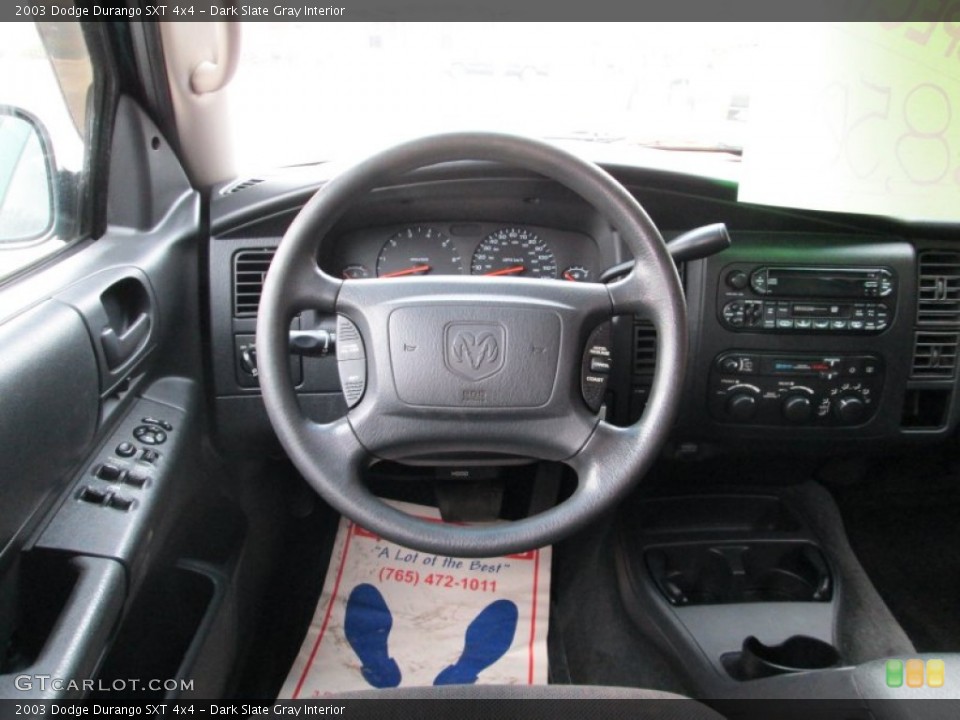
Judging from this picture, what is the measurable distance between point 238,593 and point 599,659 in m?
0.83

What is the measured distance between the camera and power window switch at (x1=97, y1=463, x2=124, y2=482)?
1154mm

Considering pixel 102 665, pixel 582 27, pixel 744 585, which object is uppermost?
pixel 582 27

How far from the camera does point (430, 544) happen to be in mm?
1029

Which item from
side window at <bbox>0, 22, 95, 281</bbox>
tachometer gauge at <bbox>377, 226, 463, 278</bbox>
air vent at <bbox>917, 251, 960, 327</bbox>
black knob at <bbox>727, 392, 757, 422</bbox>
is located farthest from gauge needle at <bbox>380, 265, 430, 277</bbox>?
air vent at <bbox>917, 251, 960, 327</bbox>

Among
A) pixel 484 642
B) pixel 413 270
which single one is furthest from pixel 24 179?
pixel 484 642

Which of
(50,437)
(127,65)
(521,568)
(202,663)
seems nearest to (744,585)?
(521,568)

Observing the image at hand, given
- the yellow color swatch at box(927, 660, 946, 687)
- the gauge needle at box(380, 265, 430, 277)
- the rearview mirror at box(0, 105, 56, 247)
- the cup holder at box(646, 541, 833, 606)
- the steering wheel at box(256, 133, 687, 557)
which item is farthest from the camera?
the cup holder at box(646, 541, 833, 606)

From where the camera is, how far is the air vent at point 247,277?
1499 mm

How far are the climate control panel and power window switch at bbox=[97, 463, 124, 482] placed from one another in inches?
44.0

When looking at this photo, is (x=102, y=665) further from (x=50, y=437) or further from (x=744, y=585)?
(x=744, y=585)

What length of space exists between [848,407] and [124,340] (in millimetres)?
1389

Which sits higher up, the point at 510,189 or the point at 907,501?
the point at 510,189

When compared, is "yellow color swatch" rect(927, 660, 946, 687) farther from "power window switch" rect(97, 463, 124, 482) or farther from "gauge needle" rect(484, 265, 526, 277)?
"power window switch" rect(97, 463, 124, 482)

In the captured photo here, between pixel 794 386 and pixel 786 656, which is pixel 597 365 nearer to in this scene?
pixel 794 386
